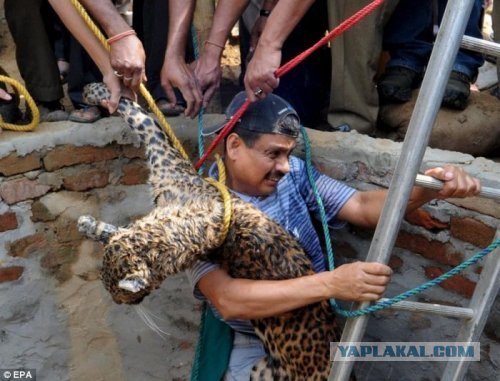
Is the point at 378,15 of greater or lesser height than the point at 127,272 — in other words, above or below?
above

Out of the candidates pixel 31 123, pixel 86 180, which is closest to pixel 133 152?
pixel 86 180

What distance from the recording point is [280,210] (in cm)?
242

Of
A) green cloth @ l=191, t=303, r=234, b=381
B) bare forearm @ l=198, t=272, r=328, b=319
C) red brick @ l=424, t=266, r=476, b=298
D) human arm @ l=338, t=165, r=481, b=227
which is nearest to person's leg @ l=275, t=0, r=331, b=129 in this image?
human arm @ l=338, t=165, r=481, b=227

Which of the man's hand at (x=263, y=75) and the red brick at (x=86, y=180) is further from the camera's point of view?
the red brick at (x=86, y=180)

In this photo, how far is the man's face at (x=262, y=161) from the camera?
230 cm

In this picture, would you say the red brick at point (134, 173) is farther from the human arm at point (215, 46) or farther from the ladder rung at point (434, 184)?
the ladder rung at point (434, 184)

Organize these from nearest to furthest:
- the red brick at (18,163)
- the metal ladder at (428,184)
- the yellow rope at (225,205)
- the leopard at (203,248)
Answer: the metal ladder at (428,184)
the leopard at (203,248)
the yellow rope at (225,205)
the red brick at (18,163)

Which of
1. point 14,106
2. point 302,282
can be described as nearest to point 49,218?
point 14,106

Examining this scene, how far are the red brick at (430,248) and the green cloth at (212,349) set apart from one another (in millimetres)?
685

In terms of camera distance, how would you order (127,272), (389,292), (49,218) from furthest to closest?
(49,218) → (389,292) → (127,272)

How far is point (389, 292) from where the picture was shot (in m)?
2.70

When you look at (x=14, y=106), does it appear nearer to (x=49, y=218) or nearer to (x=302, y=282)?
(x=49, y=218)

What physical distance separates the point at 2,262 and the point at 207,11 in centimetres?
172

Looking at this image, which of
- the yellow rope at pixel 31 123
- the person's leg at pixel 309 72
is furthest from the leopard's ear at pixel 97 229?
the person's leg at pixel 309 72
